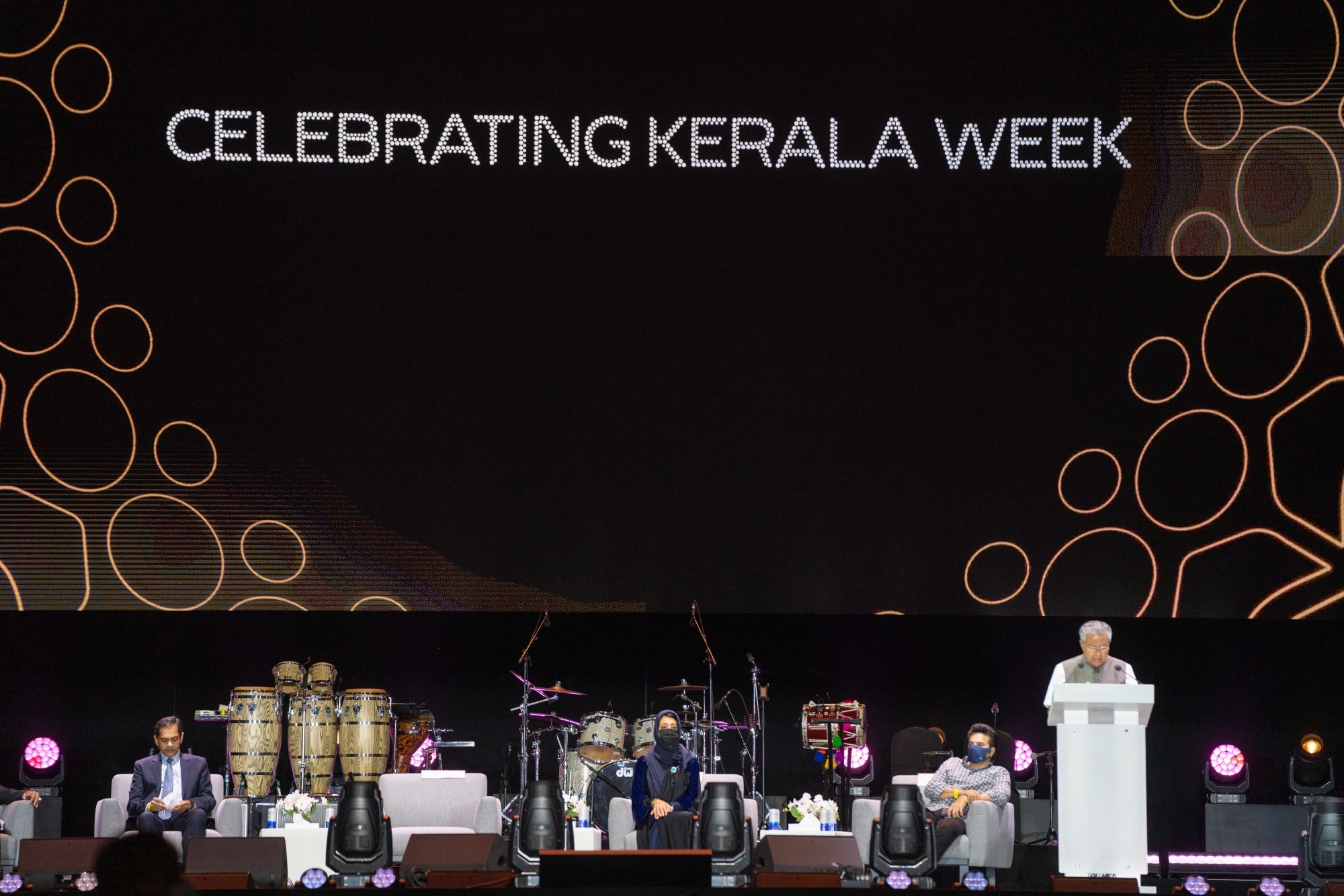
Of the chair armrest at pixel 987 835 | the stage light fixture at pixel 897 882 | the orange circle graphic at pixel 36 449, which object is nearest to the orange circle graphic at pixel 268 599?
the orange circle graphic at pixel 36 449

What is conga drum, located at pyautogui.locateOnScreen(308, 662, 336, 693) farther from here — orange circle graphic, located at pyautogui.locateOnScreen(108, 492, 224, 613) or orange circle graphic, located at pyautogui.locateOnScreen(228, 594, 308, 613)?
orange circle graphic, located at pyautogui.locateOnScreen(108, 492, 224, 613)

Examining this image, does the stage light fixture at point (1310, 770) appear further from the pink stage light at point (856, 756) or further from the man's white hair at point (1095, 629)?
the man's white hair at point (1095, 629)

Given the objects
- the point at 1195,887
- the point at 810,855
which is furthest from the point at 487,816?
the point at 1195,887

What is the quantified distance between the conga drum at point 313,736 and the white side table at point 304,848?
3.26 ft

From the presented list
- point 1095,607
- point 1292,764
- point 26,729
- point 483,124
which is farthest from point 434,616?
point 1292,764

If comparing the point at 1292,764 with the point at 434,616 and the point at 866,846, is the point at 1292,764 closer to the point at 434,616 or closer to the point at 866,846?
the point at 866,846

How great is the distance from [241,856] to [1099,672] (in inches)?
146

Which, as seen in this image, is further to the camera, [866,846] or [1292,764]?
[1292,764]

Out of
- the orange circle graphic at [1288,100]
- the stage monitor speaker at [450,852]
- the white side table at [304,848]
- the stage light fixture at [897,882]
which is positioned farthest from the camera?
the orange circle graphic at [1288,100]

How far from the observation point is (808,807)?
859cm

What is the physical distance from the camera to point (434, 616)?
30.7 feet

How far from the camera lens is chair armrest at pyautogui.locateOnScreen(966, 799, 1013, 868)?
7.49 metres

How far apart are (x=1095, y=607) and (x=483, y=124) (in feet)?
14.4

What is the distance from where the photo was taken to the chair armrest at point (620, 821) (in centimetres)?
770
